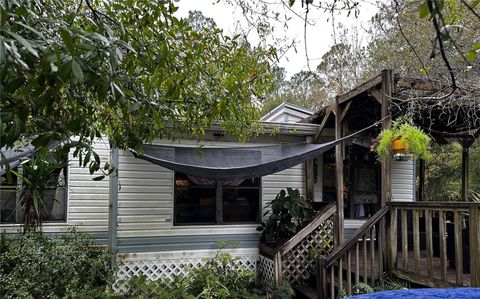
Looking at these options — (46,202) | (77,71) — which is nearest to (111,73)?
(77,71)

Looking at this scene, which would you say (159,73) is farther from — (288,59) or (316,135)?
(316,135)

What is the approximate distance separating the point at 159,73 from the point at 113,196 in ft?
12.6

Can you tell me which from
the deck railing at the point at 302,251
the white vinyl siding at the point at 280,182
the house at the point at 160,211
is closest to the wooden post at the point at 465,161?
the house at the point at 160,211

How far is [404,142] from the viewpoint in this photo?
4035mm

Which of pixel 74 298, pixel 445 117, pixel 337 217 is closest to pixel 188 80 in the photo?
pixel 74 298

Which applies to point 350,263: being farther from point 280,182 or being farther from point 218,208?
point 218,208

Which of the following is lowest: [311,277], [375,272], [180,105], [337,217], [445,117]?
[311,277]

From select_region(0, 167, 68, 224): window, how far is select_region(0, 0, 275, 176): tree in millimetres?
3547

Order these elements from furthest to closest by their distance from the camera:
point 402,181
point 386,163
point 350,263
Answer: point 402,181 → point 350,263 → point 386,163

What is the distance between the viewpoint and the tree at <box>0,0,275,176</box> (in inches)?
42.3

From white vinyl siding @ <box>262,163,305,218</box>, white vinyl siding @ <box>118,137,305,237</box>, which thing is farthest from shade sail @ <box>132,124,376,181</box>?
white vinyl siding @ <box>262,163,305,218</box>

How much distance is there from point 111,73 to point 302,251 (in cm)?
498

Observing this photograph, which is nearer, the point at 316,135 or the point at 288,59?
the point at 288,59

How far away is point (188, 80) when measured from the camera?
8.23 ft
